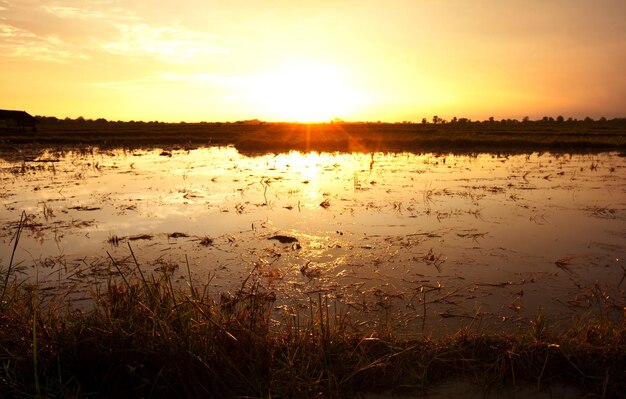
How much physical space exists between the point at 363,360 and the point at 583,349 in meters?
1.79

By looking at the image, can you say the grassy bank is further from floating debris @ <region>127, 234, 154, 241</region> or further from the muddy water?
floating debris @ <region>127, 234, 154, 241</region>

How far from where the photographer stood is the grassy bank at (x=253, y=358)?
2723mm

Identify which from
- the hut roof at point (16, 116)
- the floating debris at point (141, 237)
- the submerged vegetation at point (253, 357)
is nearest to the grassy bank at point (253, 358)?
the submerged vegetation at point (253, 357)

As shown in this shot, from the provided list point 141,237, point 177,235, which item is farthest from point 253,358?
point 141,237

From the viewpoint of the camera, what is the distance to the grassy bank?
8.93 ft

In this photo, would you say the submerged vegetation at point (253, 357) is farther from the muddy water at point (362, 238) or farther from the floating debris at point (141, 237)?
the floating debris at point (141, 237)

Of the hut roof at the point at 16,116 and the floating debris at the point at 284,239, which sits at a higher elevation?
the hut roof at the point at 16,116

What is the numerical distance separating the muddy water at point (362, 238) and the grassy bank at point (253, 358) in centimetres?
61

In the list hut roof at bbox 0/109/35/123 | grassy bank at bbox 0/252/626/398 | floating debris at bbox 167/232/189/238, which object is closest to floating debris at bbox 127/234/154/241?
floating debris at bbox 167/232/189/238

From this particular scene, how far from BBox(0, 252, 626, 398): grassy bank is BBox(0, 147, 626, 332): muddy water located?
1.99ft

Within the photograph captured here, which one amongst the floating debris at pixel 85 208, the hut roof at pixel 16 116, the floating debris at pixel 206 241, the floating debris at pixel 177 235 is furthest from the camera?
the hut roof at pixel 16 116

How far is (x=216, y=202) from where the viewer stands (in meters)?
9.65

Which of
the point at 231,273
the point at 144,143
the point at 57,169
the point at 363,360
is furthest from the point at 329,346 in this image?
the point at 144,143

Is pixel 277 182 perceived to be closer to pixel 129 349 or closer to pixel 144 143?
pixel 129 349
